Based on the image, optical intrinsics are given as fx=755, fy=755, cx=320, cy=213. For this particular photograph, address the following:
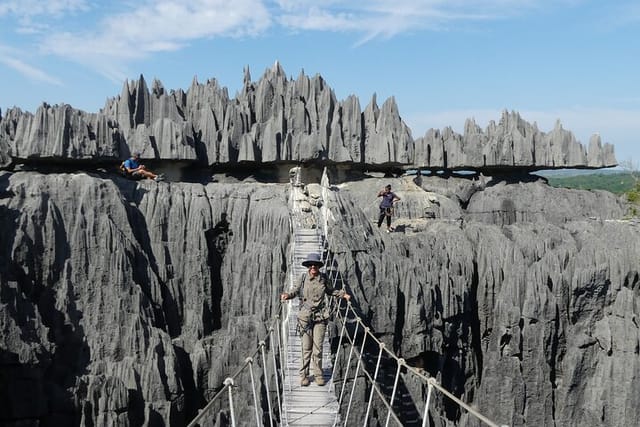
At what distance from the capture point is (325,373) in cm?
926

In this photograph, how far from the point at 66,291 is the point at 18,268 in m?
1.07

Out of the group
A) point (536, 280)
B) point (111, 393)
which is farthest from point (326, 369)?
point (536, 280)

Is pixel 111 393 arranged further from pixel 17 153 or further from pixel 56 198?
pixel 17 153

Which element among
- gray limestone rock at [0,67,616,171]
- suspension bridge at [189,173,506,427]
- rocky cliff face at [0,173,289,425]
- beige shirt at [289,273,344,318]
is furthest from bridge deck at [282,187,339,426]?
gray limestone rock at [0,67,616,171]

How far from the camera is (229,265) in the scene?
17.8 meters

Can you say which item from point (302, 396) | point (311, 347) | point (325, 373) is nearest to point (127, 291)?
point (325, 373)

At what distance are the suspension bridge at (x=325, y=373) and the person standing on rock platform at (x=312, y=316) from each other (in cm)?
22

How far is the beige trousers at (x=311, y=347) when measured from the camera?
861cm

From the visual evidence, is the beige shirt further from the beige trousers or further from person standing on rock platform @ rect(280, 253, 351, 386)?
the beige trousers

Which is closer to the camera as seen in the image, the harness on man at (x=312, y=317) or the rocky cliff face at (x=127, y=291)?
the harness on man at (x=312, y=317)

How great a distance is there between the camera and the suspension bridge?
8.35 meters

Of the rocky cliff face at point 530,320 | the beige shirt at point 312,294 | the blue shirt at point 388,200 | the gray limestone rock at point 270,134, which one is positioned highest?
the gray limestone rock at point 270,134

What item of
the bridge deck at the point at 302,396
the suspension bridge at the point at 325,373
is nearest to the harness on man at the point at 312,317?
the suspension bridge at the point at 325,373

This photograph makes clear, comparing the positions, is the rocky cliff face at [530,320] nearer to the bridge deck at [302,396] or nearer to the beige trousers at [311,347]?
the bridge deck at [302,396]
